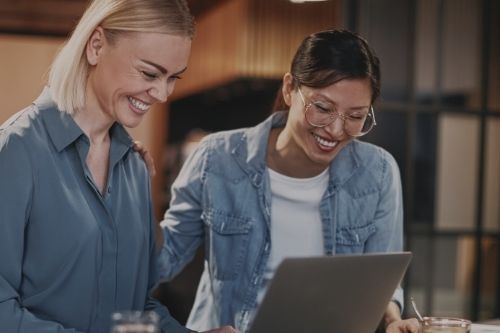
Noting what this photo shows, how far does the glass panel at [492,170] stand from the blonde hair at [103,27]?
9.18 ft

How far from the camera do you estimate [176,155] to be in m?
7.11

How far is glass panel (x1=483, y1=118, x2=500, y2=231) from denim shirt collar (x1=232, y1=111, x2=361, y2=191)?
2107 mm

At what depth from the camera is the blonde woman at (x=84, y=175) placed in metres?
1.54

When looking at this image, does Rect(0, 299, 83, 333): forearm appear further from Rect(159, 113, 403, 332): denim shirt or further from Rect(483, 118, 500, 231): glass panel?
Rect(483, 118, 500, 231): glass panel

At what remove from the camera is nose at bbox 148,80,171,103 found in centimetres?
166

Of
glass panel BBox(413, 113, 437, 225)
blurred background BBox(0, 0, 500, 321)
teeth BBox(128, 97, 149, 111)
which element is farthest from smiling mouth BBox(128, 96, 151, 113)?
glass panel BBox(413, 113, 437, 225)

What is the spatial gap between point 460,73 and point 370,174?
2089mm

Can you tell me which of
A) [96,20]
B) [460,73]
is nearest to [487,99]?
[460,73]

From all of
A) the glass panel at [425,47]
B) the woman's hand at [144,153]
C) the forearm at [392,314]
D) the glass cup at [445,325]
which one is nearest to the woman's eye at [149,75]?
the woman's hand at [144,153]

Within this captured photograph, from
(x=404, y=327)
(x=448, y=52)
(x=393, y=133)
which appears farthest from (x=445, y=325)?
(x=448, y=52)

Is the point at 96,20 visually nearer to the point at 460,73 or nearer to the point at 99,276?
the point at 99,276

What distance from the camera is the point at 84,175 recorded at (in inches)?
65.6

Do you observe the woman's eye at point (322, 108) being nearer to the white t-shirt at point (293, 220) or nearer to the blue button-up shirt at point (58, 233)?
the white t-shirt at point (293, 220)

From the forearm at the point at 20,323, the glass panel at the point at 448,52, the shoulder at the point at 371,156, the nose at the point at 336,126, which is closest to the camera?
the forearm at the point at 20,323
